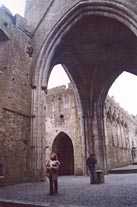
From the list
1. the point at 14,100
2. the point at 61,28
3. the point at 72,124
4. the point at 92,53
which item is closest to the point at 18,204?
the point at 14,100

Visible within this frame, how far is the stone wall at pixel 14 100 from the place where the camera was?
30.5 feet

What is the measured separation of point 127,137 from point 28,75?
58.9 ft

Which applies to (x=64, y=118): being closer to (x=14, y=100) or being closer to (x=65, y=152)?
(x=65, y=152)

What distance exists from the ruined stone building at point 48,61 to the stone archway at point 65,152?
2.03 meters

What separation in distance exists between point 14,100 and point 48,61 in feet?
9.03

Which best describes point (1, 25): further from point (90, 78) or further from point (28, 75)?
point (90, 78)

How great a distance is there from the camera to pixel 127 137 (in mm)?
26516

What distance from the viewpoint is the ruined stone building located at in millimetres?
9711

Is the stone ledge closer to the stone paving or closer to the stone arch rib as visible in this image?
the stone paving

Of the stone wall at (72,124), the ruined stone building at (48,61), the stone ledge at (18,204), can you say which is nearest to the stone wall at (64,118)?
the stone wall at (72,124)

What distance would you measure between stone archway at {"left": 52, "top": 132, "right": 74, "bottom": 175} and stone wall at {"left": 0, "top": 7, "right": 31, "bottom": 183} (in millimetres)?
7734

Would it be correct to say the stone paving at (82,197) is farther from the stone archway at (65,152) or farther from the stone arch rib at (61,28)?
the stone archway at (65,152)

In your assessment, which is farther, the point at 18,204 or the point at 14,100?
the point at 14,100

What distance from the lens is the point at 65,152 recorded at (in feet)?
62.5
